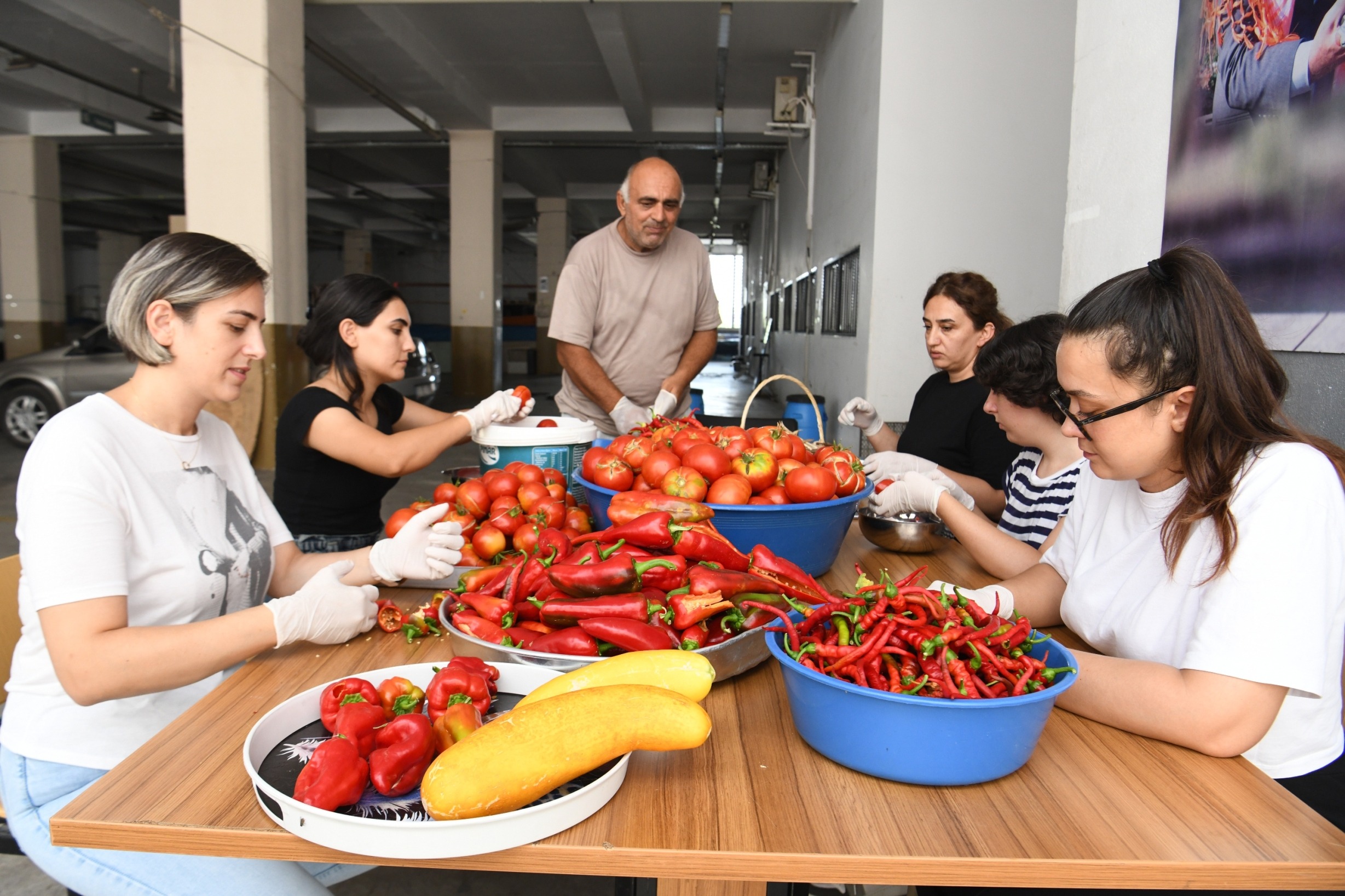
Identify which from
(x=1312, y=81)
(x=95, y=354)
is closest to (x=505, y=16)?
(x=95, y=354)

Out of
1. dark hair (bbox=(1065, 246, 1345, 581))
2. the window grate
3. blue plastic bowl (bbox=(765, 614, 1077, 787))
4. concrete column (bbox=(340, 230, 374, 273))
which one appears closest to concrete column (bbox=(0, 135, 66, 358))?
concrete column (bbox=(340, 230, 374, 273))

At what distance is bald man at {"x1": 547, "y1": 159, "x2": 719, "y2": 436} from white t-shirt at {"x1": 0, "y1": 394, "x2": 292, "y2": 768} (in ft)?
6.71

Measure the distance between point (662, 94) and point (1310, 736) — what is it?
39.9 ft

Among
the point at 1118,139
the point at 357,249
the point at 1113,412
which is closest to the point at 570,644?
the point at 1113,412

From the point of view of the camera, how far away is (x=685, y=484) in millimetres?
1759

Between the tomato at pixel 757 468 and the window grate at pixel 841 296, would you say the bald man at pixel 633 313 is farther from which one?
the window grate at pixel 841 296

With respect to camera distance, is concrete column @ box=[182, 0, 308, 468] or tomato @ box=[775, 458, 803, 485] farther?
concrete column @ box=[182, 0, 308, 468]

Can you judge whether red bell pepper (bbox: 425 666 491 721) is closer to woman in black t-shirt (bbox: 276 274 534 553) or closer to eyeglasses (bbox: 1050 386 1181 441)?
eyeglasses (bbox: 1050 386 1181 441)

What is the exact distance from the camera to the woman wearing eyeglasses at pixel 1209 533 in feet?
4.05

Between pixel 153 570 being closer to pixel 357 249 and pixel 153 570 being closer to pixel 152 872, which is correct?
pixel 152 872

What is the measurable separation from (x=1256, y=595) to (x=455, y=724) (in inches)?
46.8

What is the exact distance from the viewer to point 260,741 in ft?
3.59

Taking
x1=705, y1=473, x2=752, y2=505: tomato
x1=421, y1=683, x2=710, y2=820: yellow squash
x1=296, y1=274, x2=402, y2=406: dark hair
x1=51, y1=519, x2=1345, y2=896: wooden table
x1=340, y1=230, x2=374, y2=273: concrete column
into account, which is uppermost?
x1=340, y1=230, x2=374, y2=273: concrete column

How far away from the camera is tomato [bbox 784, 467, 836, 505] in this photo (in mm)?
1803
